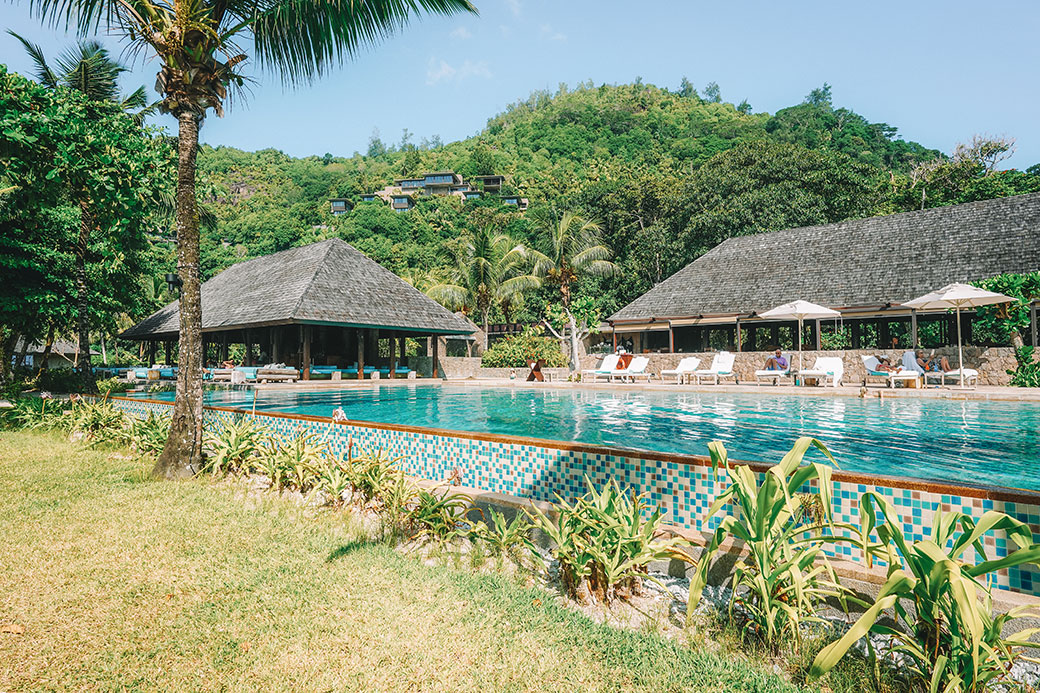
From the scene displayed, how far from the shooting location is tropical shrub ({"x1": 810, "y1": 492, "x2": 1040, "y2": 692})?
1.88m

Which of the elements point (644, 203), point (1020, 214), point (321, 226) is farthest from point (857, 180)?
point (321, 226)

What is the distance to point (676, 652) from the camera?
7.89 ft

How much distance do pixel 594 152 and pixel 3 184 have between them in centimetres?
5618

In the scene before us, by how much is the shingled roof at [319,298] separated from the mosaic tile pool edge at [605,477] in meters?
14.3

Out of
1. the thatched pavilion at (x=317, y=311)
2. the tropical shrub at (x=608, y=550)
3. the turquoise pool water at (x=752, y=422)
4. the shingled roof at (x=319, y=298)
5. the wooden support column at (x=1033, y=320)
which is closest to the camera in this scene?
the tropical shrub at (x=608, y=550)

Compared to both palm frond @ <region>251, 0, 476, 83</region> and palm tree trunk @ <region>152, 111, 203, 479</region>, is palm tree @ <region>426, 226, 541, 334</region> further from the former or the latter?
palm tree trunk @ <region>152, 111, 203, 479</region>

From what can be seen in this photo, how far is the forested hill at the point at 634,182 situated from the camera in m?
34.0

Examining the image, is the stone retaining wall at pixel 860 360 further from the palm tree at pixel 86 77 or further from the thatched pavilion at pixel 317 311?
the palm tree at pixel 86 77

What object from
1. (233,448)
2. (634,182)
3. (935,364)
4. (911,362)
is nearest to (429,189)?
(634,182)

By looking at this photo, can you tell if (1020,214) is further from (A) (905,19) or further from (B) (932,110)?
(B) (932,110)

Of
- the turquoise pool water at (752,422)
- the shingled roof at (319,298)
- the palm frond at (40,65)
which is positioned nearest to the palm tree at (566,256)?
the shingled roof at (319,298)

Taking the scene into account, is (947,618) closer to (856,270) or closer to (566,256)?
(856,270)

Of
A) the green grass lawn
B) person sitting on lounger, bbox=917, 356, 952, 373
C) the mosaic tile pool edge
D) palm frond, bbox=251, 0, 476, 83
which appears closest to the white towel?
person sitting on lounger, bbox=917, 356, 952, 373

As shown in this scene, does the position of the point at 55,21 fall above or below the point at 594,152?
below
